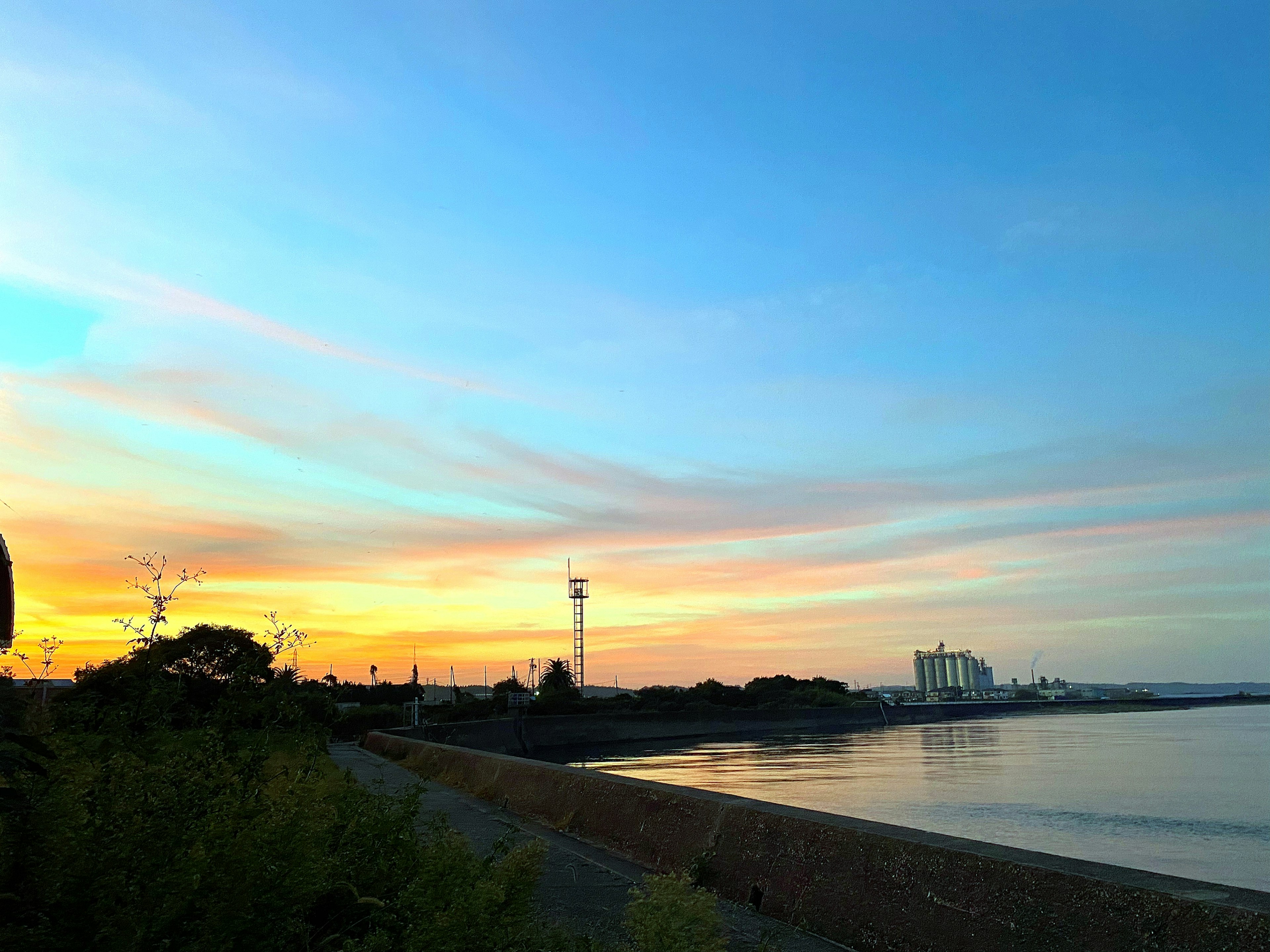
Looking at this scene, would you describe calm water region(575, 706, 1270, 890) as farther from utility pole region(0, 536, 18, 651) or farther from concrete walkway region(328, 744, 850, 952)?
utility pole region(0, 536, 18, 651)

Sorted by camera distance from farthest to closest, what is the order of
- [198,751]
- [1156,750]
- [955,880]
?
[1156,750] < [198,751] < [955,880]

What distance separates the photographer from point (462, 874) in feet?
12.3

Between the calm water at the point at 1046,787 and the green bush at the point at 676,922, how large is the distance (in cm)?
850

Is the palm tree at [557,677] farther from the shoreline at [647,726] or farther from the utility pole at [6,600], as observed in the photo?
the utility pole at [6,600]

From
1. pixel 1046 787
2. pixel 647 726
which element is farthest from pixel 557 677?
pixel 1046 787

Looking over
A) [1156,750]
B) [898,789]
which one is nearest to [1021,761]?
[1156,750]

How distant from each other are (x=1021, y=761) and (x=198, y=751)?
48.1 meters

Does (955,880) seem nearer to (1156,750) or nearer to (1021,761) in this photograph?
(1021,761)

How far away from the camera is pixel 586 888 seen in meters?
6.97

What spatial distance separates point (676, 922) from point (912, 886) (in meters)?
3.11

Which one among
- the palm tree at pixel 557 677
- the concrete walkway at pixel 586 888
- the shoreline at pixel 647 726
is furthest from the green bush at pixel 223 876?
the palm tree at pixel 557 677

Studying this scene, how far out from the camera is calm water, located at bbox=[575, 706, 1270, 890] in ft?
65.2

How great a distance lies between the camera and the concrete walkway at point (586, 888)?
17.9 feet

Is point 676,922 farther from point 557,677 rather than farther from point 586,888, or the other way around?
point 557,677
